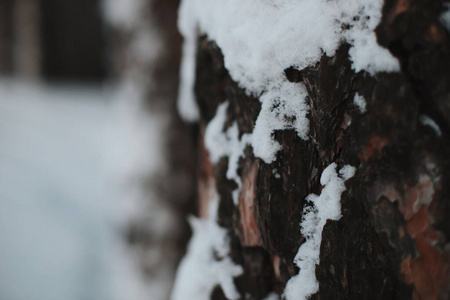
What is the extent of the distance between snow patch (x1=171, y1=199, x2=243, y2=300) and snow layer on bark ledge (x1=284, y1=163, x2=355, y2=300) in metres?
0.15

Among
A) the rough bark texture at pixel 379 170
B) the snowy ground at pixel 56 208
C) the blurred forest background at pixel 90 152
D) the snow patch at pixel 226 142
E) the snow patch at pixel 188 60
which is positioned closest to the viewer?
the rough bark texture at pixel 379 170

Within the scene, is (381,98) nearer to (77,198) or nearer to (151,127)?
(151,127)

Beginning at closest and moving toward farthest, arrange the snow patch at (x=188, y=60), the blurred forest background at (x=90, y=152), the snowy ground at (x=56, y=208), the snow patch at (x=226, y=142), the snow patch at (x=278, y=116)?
the snow patch at (x=278, y=116)
the snow patch at (x=226, y=142)
the snow patch at (x=188, y=60)
the blurred forest background at (x=90, y=152)
the snowy ground at (x=56, y=208)

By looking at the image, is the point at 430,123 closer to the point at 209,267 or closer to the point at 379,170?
the point at 379,170

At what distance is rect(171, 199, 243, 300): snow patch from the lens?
590 mm

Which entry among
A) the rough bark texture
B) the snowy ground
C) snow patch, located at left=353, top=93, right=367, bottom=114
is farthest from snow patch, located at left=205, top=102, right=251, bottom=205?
the snowy ground

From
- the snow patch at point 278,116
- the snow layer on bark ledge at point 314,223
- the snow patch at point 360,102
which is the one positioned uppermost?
the snow patch at point 278,116

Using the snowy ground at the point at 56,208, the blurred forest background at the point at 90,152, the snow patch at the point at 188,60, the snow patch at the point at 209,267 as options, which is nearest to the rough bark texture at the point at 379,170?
the snow patch at the point at 209,267

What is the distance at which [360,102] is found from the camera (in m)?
0.38

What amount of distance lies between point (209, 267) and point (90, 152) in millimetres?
2480

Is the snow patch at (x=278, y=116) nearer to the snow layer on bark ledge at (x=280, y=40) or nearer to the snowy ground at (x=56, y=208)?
the snow layer on bark ledge at (x=280, y=40)

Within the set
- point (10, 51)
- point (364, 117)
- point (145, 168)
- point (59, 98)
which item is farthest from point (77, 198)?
point (364, 117)

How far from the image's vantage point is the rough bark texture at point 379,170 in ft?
1.12

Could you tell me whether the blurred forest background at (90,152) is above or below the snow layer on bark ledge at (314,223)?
above
